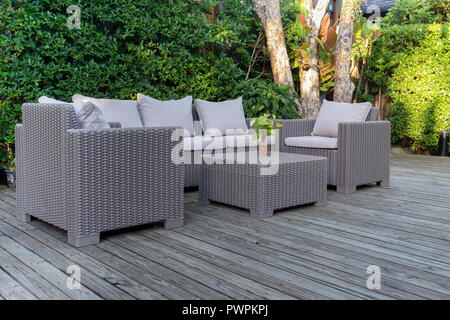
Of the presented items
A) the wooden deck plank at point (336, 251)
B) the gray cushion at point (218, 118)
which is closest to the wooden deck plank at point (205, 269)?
the wooden deck plank at point (336, 251)

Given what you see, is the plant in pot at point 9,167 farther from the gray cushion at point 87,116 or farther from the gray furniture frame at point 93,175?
the gray cushion at point 87,116

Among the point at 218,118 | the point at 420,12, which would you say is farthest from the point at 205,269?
the point at 420,12

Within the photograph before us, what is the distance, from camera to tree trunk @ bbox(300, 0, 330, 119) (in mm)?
7301

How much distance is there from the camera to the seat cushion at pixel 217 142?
4398 millimetres

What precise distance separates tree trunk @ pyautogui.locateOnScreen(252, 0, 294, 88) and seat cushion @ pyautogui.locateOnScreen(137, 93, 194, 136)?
240 centimetres

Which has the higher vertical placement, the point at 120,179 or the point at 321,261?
the point at 120,179

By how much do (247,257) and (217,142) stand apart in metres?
2.17

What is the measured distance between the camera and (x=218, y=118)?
201 inches

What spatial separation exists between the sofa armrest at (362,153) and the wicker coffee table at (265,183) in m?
0.68

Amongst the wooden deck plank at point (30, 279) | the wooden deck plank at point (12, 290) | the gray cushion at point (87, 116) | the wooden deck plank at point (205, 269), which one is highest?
the gray cushion at point (87, 116)

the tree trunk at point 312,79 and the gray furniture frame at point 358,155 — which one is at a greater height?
the tree trunk at point 312,79

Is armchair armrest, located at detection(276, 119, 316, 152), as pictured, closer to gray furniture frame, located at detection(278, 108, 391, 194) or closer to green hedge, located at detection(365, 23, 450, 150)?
gray furniture frame, located at detection(278, 108, 391, 194)

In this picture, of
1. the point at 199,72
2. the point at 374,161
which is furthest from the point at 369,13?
the point at 374,161

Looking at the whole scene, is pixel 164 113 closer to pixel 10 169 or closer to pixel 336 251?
pixel 10 169
